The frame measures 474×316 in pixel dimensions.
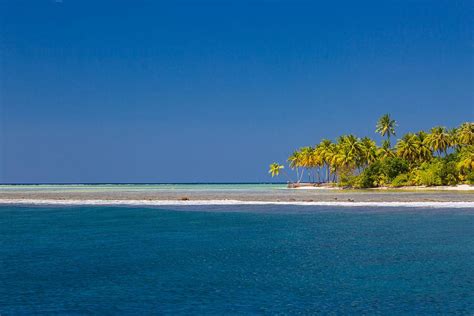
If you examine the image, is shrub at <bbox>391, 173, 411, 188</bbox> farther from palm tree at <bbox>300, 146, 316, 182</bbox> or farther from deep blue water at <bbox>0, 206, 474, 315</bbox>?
deep blue water at <bbox>0, 206, 474, 315</bbox>

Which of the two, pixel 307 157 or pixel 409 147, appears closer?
pixel 409 147

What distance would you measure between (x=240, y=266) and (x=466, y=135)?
109 m

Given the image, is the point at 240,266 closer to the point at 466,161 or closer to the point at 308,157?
the point at 466,161

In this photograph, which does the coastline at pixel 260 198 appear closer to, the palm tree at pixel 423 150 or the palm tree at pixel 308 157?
the palm tree at pixel 423 150

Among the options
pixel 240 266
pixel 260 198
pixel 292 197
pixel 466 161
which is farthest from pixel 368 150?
pixel 240 266

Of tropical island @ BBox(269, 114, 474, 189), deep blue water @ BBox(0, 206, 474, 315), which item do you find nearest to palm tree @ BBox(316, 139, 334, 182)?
tropical island @ BBox(269, 114, 474, 189)

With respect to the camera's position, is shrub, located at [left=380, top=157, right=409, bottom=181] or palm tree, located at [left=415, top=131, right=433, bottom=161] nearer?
shrub, located at [left=380, top=157, right=409, bottom=181]

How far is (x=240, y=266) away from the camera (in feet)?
69.7

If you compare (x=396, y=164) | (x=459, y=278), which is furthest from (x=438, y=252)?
(x=396, y=164)

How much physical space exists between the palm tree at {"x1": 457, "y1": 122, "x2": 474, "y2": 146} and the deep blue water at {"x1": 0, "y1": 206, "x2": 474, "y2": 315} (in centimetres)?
8643

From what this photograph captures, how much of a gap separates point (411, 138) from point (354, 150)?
1445cm

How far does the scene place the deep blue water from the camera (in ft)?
50.1

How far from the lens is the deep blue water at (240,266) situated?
15273 mm

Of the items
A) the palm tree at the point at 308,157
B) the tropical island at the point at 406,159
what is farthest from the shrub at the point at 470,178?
the palm tree at the point at 308,157
